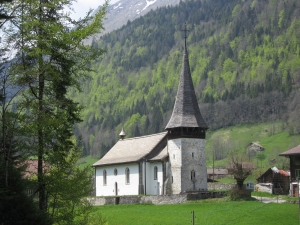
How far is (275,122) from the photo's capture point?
167 meters

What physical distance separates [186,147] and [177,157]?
4.74 ft

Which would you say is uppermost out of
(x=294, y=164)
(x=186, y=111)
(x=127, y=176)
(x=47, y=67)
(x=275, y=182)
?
(x=186, y=111)

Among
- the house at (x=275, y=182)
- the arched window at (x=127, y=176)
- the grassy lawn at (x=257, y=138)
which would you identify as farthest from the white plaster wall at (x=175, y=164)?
the grassy lawn at (x=257, y=138)

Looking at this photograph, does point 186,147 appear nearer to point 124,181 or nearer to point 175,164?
point 175,164

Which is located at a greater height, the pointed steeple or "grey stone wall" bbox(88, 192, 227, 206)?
the pointed steeple

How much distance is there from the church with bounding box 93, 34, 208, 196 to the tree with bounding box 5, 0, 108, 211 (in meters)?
34.7

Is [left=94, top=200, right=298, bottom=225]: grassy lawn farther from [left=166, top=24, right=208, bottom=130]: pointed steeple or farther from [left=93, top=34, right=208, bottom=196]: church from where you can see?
[left=166, top=24, right=208, bottom=130]: pointed steeple

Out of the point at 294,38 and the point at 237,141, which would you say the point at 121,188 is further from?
the point at 294,38

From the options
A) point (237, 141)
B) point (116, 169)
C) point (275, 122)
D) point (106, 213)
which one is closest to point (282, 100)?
point (275, 122)

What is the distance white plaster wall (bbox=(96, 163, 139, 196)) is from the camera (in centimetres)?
6338

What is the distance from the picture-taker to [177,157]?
57.7 metres

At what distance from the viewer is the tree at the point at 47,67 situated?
71.1 ft

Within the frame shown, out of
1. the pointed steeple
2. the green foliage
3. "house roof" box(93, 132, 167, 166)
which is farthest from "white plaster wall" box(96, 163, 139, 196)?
the green foliage

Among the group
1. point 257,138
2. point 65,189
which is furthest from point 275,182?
point 257,138
